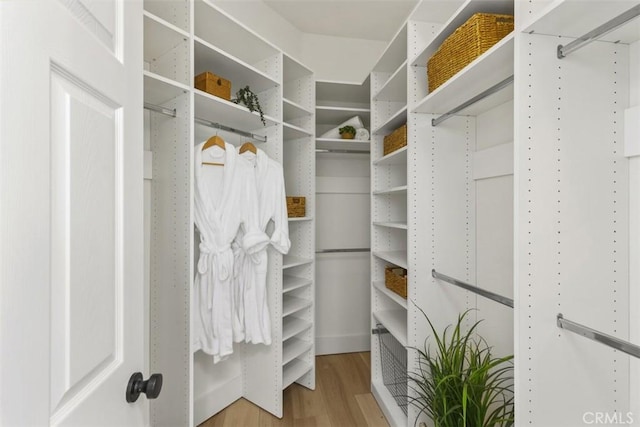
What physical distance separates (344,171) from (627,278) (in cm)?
212

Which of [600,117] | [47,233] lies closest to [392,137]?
[600,117]

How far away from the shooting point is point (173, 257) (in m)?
1.50

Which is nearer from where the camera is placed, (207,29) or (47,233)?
(47,233)

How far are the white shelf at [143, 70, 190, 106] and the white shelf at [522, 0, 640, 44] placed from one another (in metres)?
1.34

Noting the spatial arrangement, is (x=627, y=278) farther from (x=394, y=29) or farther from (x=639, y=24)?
(x=394, y=29)

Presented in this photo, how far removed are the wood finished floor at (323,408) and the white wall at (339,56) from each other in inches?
99.7

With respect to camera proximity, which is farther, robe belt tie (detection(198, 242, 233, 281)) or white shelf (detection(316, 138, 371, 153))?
white shelf (detection(316, 138, 371, 153))

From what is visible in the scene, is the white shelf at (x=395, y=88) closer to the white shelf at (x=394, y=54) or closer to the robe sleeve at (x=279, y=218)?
the white shelf at (x=394, y=54)

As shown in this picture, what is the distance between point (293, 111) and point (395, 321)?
1.64 metres

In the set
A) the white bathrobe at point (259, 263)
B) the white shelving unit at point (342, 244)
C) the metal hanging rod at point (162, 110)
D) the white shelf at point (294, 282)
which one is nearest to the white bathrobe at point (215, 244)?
the white bathrobe at point (259, 263)

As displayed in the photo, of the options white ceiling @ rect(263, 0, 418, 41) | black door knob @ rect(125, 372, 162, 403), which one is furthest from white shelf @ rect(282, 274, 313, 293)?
white ceiling @ rect(263, 0, 418, 41)

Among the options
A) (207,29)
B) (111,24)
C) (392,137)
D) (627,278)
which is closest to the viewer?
(111,24)

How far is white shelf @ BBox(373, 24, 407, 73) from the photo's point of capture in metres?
1.80

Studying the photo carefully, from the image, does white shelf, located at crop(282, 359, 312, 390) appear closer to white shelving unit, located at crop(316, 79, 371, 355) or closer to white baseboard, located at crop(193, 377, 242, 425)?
white baseboard, located at crop(193, 377, 242, 425)
